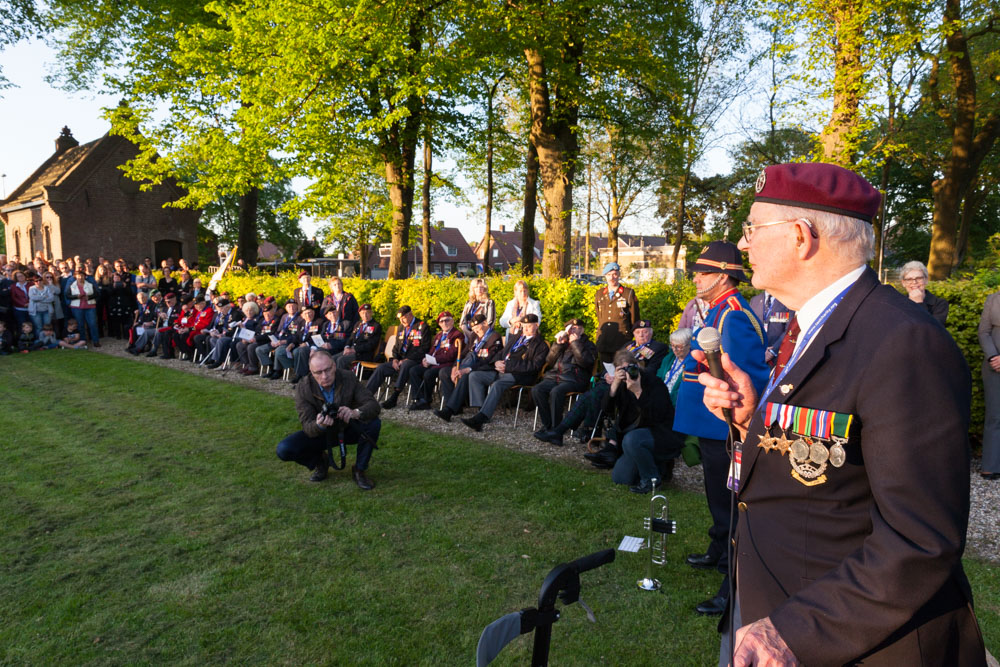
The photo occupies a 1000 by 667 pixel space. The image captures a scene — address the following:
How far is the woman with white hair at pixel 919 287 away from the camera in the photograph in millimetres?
6711

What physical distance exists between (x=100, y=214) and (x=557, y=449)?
122ft

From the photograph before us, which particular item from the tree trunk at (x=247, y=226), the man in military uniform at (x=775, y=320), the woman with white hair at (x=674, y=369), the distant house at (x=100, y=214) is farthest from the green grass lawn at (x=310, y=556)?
the distant house at (x=100, y=214)

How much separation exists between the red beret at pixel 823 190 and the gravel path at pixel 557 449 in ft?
16.1

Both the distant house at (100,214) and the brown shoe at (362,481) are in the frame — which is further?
the distant house at (100,214)

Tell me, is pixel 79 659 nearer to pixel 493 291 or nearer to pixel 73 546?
pixel 73 546

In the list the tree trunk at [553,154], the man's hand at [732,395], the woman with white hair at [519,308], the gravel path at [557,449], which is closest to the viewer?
the man's hand at [732,395]

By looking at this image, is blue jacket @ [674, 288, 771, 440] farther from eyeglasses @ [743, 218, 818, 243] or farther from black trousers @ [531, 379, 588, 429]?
black trousers @ [531, 379, 588, 429]

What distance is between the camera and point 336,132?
16.5m

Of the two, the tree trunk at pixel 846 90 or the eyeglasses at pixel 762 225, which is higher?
the tree trunk at pixel 846 90

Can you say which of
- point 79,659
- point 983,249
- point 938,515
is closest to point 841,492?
point 938,515

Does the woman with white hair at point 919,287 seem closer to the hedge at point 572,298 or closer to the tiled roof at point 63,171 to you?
the hedge at point 572,298

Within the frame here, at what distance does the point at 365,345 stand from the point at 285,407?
2.30m

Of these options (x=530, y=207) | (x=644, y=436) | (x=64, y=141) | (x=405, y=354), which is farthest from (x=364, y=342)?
(x=64, y=141)

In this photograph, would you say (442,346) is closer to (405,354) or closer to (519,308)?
(405,354)
